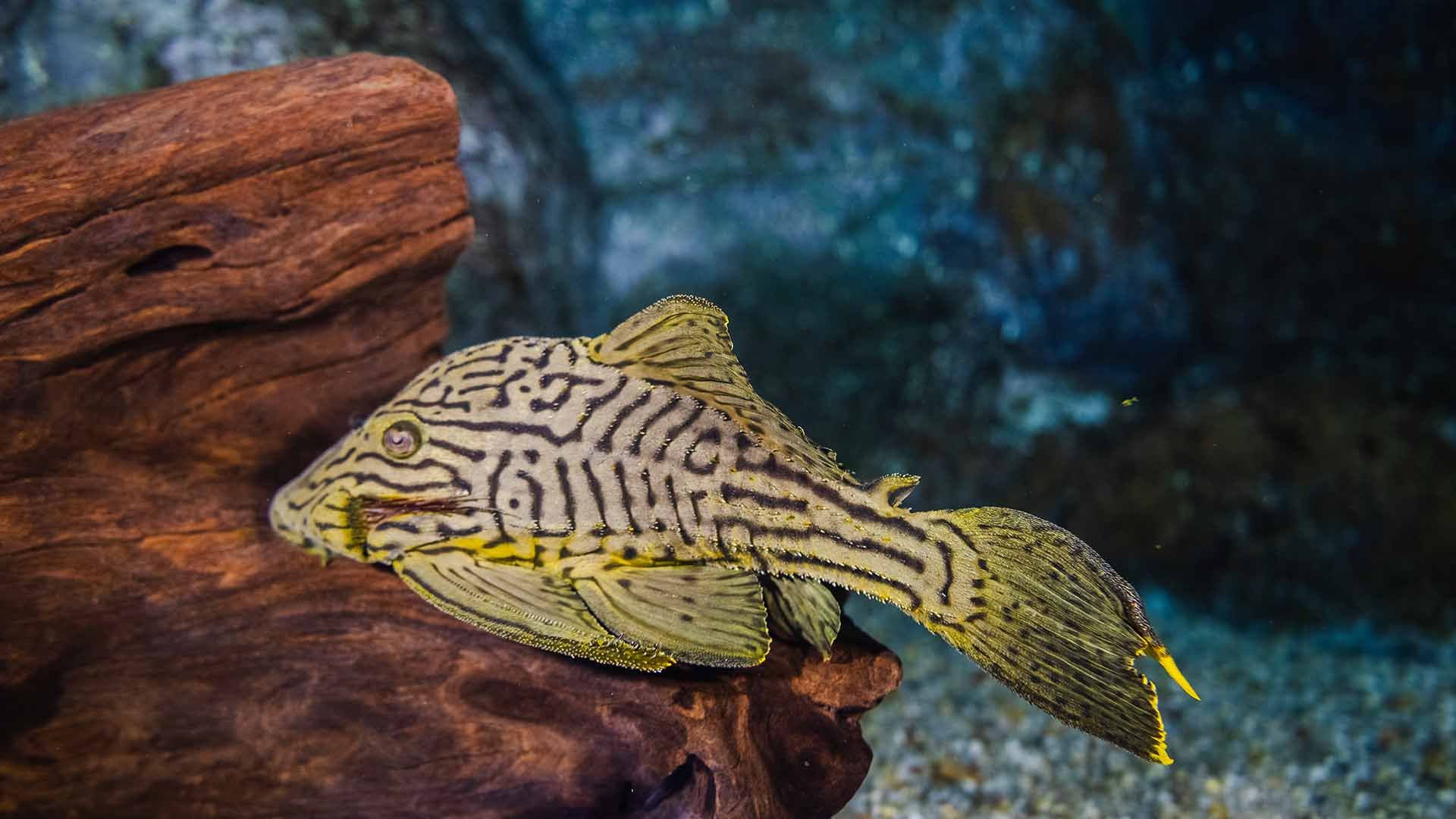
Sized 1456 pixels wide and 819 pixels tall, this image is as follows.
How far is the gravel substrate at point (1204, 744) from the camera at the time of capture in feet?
12.4

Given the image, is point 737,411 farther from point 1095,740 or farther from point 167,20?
point 167,20

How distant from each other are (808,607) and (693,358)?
75cm

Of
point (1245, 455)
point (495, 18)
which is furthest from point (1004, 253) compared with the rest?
point (495, 18)


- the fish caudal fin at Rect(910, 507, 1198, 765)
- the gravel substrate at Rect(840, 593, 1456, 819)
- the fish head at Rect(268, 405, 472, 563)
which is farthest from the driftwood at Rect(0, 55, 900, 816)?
the gravel substrate at Rect(840, 593, 1456, 819)

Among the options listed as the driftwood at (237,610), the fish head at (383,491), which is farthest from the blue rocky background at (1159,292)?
the fish head at (383,491)

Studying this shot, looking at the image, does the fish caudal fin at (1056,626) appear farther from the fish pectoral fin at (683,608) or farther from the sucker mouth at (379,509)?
the sucker mouth at (379,509)

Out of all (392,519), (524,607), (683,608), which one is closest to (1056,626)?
(683,608)

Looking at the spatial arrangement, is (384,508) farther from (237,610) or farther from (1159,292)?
(1159,292)

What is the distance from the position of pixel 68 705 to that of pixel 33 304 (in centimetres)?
115

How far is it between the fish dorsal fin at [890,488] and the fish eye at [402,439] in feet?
4.02

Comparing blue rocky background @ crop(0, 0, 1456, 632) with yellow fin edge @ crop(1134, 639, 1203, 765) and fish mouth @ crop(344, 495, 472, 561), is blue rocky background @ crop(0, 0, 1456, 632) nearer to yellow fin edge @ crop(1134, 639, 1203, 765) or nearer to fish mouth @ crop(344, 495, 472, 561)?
fish mouth @ crop(344, 495, 472, 561)

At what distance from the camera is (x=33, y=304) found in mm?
2559

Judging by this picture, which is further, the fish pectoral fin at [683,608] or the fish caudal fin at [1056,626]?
the fish pectoral fin at [683,608]

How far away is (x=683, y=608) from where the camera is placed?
2.39 metres
